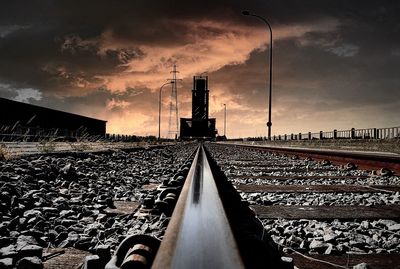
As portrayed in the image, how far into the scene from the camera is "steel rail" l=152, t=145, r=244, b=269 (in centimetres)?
150

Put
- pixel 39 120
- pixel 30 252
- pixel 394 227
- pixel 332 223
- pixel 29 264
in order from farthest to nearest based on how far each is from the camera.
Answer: pixel 39 120, pixel 332 223, pixel 394 227, pixel 30 252, pixel 29 264

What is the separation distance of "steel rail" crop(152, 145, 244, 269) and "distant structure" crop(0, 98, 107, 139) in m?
23.7

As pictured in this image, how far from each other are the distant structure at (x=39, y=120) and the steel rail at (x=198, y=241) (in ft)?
77.9

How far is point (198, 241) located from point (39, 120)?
45300 mm

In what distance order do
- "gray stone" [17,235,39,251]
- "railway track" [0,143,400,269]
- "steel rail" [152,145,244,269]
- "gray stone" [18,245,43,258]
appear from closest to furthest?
1. "steel rail" [152,145,244,269]
2. "railway track" [0,143,400,269]
3. "gray stone" [18,245,43,258]
4. "gray stone" [17,235,39,251]

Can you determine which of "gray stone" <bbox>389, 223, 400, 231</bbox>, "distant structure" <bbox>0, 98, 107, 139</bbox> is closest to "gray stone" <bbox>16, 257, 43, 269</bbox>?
"gray stone" <bbox>389, 223, 400, 231</bbox>

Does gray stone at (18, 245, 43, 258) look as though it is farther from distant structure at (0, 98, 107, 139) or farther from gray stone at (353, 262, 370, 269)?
distant structure at (0, 98, 107, 139)

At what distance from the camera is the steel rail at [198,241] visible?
1502 mm

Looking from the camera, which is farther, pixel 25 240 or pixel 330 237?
pixel 330 237

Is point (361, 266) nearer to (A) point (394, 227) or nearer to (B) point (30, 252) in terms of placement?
(A) point (394, 227)

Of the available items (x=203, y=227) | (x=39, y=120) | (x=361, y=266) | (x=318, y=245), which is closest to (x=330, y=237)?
(x=318, y=245)

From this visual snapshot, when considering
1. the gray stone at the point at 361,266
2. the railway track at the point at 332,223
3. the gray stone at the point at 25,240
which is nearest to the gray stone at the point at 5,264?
the gray stone at the point at 25,240

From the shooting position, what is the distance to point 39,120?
43469 mm

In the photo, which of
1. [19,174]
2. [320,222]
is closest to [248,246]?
[320,222]
